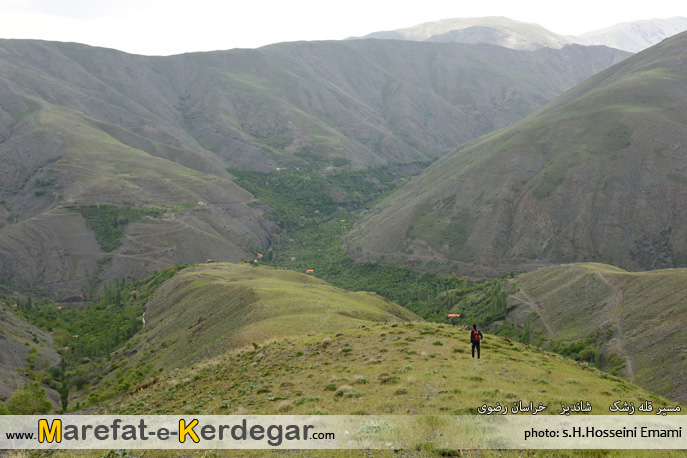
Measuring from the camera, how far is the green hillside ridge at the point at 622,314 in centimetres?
4600

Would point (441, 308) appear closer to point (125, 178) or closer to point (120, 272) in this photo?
point (120, 272)

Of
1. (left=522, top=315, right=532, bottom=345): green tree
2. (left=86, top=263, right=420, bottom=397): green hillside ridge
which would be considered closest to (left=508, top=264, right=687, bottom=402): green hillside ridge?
(left=522, top=315, right=532, bottom=345): green tree

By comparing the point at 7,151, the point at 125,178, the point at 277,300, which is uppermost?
the point at 7,151

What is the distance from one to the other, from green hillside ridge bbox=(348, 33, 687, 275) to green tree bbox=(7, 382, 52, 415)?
9766 cm

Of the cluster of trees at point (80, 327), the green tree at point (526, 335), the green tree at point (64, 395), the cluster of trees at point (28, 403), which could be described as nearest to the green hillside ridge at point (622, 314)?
the green tree at point (526, 335)

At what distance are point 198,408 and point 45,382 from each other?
51.3 metres

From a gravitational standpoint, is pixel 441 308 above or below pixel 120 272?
below

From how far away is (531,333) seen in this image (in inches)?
2739

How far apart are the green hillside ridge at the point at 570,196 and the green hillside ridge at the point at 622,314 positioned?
30.7 meters

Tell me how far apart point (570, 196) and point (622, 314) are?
6854cm

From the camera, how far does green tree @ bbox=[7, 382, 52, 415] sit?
41.1 m

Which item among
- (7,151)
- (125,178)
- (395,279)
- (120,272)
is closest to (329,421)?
(395,279)

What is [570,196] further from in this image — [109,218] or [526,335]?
[109,218]

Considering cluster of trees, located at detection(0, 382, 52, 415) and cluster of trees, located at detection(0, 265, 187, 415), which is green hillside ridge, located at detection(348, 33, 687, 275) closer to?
cluster of trees, located at detection(0, 265, 187, 415)
